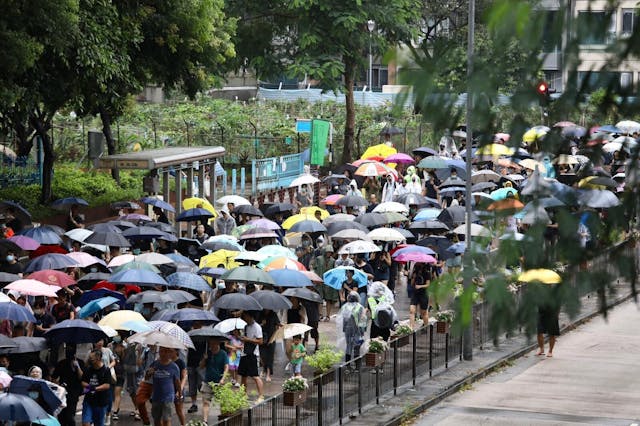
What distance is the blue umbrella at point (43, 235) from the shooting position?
23.6 m

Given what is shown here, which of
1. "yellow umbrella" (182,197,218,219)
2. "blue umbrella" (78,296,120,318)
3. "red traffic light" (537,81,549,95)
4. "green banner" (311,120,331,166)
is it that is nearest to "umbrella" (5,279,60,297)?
"blue umbrella" (78,296,120,318)

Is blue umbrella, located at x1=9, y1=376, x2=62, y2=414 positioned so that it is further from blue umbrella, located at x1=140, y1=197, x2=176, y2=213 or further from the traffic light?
blue umbrella, located at x1=140, y1=197, x2=176, y2=213

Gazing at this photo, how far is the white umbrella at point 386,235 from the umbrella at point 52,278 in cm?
814

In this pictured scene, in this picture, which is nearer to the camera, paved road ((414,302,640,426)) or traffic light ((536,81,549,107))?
traffic light ((536,81,549,107))

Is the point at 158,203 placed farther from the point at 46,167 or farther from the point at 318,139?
the point at 318,139

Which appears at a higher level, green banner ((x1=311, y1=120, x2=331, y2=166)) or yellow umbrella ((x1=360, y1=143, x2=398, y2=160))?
green banner ((x1=311, y1=120, x2=331, y2=166))

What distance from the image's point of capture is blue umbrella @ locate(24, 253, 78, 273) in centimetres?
2134

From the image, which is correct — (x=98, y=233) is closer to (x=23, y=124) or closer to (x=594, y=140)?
(x=23, y=124)

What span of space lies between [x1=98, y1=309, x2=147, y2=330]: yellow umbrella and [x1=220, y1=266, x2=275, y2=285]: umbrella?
3381 millimetres

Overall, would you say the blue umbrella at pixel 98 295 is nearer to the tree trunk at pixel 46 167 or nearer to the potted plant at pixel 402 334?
the potted plant at pixel 402 334

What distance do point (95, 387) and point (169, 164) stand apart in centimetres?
1525

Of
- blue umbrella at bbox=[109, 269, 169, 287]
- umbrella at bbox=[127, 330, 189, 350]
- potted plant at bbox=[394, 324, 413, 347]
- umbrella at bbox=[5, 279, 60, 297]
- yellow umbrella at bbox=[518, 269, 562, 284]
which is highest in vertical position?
yellow umbrella at bbox=[518, 269, 562, 284]

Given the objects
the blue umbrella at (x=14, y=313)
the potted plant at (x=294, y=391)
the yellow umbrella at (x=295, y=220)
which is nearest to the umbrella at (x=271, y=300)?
the potted plant at (x=294, y=391)

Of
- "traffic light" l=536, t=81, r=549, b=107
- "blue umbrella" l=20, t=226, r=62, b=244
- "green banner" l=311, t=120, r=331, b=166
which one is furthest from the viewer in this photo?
"green banner" l=311, t=120, r=331, b=166
